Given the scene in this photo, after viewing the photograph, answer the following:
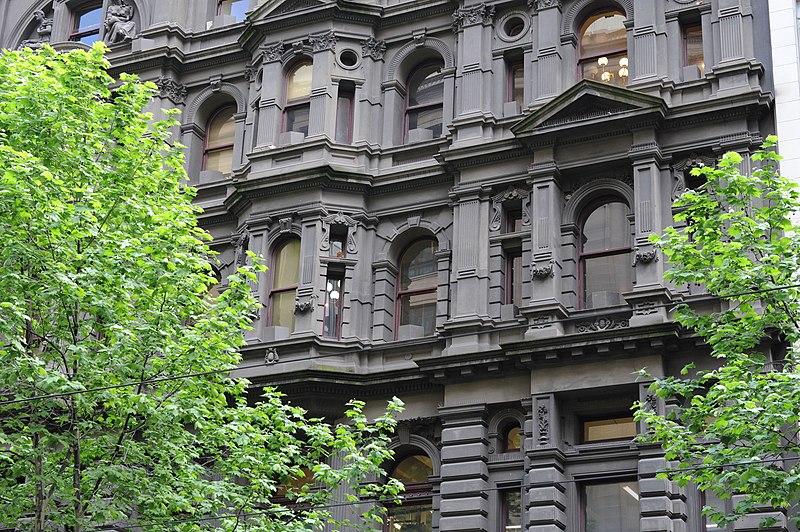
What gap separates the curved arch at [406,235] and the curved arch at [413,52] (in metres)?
4.56

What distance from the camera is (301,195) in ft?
112

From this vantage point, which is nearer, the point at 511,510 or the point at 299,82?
the point at 511,510

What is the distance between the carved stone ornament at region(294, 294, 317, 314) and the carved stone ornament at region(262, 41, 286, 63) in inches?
298

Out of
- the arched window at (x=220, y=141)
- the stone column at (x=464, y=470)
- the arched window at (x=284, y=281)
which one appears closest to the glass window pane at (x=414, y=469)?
the stone column at (x=464, y=470)

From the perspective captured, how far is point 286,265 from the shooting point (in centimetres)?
3406

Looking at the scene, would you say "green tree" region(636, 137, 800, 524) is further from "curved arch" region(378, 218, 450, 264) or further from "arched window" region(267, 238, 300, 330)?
"arched window" region(267, 238, 300, 330)

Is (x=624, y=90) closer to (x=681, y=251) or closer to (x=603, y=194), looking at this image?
(x=603, y=194)

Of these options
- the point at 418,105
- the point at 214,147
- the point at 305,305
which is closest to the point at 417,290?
the point at 305,305

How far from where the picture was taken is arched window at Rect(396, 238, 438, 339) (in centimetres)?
3250

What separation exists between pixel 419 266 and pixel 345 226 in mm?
2167

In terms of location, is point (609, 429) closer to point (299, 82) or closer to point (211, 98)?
point (299, 82)

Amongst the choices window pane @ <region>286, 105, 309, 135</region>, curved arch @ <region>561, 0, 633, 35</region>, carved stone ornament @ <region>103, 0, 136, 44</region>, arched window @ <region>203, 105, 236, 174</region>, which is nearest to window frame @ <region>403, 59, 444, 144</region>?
window pane @ <region>286, 105, 309, 135</region>

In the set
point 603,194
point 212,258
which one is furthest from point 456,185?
point 212,258

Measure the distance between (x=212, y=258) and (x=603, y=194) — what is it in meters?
11.1
